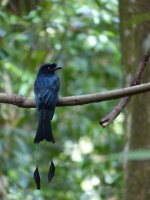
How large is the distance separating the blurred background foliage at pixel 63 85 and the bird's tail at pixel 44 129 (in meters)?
2.06

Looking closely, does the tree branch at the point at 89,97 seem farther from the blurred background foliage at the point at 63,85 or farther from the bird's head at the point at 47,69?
the blurred background foliage at the point at 63,85

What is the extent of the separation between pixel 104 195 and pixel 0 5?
2.20 m

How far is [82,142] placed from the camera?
23.6ft

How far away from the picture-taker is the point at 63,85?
19.3 feet

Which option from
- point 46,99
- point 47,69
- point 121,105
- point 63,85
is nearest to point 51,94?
point 46,99

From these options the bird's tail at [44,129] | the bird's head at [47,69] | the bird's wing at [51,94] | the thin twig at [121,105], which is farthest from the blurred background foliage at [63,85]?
the thin twig at [121,105]

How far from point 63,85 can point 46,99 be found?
3.28m

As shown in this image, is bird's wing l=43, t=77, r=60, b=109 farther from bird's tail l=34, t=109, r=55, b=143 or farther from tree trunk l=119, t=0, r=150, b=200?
tree trunk l=119, t=0, r=150, b=200

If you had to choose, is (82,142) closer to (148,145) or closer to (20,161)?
(20,161)

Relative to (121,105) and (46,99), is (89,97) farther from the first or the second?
(46,99)

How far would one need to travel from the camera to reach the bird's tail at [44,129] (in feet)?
7.32

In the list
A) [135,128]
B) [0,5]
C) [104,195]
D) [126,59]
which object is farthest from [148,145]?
[0,5]

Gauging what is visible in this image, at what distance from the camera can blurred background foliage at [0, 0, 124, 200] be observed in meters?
4.96

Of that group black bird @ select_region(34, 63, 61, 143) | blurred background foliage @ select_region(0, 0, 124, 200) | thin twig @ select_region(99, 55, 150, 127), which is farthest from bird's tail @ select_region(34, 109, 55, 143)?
blurred background foliage @ select_region(0, 0, 124, 200)
